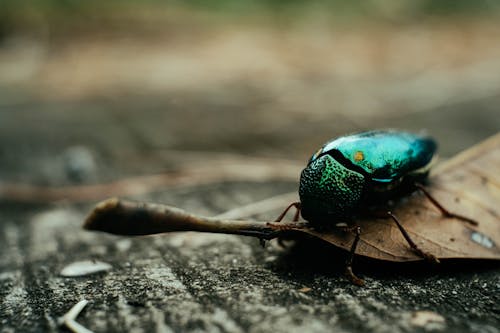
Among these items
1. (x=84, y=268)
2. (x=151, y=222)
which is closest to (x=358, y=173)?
(x=151, y=222)

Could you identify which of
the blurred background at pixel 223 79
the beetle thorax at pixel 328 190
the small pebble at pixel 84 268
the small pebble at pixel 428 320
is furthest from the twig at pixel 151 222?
the blurred background at pixel 223 79

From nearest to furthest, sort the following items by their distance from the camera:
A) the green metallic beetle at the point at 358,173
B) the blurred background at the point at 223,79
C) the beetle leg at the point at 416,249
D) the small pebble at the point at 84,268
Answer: the beetle leg at the point at 416,249 < the green metallic beetle at the point at 358,173 < the small pebble at the point at 84,268 < the blurred background at the point at 223,79

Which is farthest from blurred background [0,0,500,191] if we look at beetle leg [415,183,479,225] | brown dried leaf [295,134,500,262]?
beetle leg [415,183,479,225]

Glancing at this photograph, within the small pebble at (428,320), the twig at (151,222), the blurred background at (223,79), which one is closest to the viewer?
the small pebble at (428,320)

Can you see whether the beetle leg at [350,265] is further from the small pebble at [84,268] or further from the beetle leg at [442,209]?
the small pebble at [84,268]

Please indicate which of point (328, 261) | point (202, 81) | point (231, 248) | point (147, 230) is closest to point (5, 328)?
point (147, 230)
